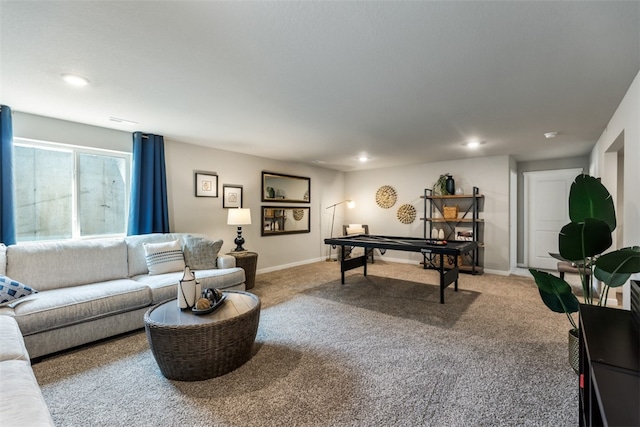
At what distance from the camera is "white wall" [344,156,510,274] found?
17.6ft

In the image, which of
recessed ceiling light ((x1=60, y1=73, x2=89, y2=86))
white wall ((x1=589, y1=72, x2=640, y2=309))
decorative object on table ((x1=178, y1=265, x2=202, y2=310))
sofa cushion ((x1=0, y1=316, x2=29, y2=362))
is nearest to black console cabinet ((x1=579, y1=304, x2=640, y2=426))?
white wall ((x1=589, y1=72, x2=640, y2=309))

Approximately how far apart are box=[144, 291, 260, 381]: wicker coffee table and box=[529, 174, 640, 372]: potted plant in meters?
2.15

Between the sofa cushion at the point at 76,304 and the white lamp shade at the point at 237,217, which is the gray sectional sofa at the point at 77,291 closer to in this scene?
the sofa cushion at the point at 76,304

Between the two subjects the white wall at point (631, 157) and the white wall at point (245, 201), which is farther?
the white wall at point (245, 201)

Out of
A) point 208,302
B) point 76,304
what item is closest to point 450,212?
→ point 208,302

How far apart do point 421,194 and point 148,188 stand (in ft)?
17.1

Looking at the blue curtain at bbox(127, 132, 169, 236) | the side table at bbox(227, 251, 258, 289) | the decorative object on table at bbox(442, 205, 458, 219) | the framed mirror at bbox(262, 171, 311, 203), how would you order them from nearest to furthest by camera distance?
1. the blue curtain at bbox(127, 132, 169, 236)
2. the side table at bbox(227, 251, 258, 289)
3. the framed mirror at bbox(262, 171, 311, 203)
4. the decorative object on table at bbox(442, 205, 458, 219)

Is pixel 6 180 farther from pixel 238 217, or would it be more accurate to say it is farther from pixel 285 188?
pixel 285 188

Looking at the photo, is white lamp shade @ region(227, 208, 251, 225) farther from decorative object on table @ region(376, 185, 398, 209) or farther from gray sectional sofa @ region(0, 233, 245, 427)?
decorative object on table @ region(376, 185, 398, 209)

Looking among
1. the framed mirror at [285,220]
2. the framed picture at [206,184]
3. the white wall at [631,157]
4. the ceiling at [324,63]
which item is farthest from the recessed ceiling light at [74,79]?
the white wall at [631,157]

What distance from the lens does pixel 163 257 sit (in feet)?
11.5

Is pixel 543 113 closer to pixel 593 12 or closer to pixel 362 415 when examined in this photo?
pixel 593 12

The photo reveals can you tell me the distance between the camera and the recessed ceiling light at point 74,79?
2.26 metres

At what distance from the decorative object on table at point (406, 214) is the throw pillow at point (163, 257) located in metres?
4.72
